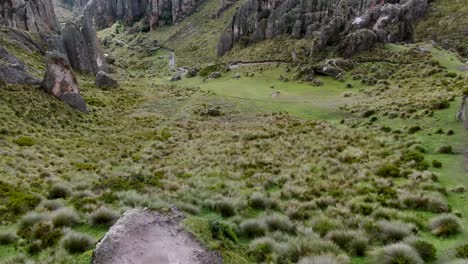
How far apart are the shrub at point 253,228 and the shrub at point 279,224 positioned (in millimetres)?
387

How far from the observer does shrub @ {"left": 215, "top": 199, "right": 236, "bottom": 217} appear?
49.9 ft

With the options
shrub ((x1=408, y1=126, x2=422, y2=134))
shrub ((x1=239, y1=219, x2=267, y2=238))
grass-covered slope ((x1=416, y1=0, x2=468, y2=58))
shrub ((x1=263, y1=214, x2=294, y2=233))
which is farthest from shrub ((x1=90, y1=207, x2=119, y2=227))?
grass-covered slope ((x1=416, y1=0, x2=468, y2=58))

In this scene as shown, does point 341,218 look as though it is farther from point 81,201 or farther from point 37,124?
point 37,124

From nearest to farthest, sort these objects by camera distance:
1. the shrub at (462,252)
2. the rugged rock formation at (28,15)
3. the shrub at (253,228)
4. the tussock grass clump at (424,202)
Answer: the shrub at (462,252) < the shrub at (253,228) < the tussock grass clump at (424,202) < the rugged rock formation at (28,15)

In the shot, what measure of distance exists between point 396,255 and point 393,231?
1.85 meters

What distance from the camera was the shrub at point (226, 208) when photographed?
1521 centimetres

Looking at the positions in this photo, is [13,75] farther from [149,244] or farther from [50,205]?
[149,244]

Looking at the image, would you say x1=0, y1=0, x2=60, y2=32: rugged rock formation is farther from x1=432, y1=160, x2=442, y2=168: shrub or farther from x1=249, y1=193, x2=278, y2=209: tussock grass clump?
x1=432, y1=160, x2=442, y2=168: shrub

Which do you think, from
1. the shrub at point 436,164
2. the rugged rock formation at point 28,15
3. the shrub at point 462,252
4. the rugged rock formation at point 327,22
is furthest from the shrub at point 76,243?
the rugged rock formation at point 28,15

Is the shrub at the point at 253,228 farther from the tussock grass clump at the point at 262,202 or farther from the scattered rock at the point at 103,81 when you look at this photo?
the scattered rock at the point at 103,81

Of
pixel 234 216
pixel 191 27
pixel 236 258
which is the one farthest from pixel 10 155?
pixel 191 27

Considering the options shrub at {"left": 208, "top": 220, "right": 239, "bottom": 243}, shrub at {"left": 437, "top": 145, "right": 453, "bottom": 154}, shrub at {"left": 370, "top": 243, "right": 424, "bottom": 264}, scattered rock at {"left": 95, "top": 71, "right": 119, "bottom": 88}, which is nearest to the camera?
shrub at {"left": 370, "top": 243, "right": 424, "bottom": 264}

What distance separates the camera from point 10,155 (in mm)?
22312

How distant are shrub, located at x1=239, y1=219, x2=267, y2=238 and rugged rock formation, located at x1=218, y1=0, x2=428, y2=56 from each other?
60.9m
